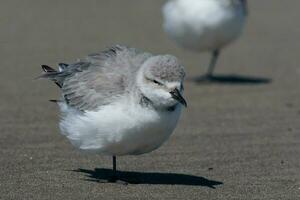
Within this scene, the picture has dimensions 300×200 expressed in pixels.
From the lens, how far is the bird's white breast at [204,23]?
510 inches

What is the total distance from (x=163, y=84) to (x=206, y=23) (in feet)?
20.6

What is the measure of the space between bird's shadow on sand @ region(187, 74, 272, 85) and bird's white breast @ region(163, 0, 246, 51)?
0.55 metres

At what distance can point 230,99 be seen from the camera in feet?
37.4

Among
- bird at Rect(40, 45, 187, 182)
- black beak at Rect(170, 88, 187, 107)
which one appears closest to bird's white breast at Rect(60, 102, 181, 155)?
bird at Rect(40, 45, 187, 182)

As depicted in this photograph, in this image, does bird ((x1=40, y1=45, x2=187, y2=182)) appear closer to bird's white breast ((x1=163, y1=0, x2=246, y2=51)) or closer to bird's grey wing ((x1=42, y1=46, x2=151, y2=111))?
bird's grey wing ((x1=42, y1=46, x2=151, y2=111))

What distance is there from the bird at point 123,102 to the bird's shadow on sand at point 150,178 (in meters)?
0.14

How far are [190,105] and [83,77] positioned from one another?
346 cm

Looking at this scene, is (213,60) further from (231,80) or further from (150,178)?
(150,178)

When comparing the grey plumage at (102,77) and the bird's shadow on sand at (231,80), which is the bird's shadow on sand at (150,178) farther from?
the bird's shadow on sand at (231,80)

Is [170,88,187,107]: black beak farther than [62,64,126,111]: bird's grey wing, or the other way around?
[62,64,126,111]: bird's grey wing

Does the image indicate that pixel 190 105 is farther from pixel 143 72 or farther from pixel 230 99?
pixel 143 72

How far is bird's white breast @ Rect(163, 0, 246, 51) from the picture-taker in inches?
510

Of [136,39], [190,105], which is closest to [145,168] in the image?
[190,105]

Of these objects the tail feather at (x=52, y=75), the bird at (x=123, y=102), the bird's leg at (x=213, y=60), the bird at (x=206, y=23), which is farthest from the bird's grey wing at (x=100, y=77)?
the bird's leg at (x=213, y=60)
